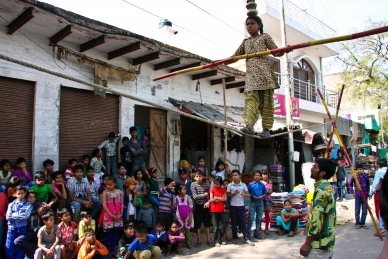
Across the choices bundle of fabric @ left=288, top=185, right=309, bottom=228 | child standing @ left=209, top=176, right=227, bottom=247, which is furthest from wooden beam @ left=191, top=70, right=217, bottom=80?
bundle of fabric @ left=288, top=185, right=309, bottom=228

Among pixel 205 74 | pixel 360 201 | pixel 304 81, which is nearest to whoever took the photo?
pixel 360 201

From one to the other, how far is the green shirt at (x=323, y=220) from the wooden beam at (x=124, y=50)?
4.81m

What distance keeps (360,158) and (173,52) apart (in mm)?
16070

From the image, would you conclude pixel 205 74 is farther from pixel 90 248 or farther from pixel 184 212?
pixel 90 248

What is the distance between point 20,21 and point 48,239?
3434mm

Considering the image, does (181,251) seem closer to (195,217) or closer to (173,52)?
(195,217)

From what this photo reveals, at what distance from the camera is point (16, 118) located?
5.79 meters

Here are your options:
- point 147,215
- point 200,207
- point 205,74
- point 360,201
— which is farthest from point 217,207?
point 205,74

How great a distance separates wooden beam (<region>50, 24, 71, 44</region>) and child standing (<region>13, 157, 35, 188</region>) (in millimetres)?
2211

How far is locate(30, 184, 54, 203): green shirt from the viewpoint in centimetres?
518

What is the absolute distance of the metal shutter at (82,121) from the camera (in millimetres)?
6457

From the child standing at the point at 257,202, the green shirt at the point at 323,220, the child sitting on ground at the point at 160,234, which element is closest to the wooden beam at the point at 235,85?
the child standing at the point at 257,202

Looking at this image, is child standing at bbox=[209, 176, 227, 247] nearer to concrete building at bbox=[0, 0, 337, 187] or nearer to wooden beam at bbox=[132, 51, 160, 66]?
concrete building at bbox=[0, 0, 337, 187]

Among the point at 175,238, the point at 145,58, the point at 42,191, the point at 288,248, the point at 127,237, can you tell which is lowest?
the point at 288,248
